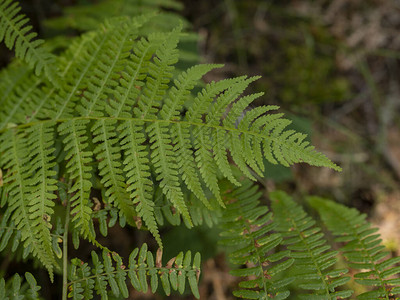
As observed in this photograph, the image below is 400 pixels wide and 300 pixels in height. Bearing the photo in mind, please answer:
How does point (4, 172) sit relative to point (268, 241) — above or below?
above

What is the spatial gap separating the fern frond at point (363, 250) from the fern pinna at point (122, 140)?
460mm

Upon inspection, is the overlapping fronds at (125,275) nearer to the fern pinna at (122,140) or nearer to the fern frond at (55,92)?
the fern pinna at (122,140)

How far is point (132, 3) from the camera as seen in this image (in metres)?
2.88

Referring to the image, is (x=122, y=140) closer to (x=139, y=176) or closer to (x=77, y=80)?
(x=139, y=176)

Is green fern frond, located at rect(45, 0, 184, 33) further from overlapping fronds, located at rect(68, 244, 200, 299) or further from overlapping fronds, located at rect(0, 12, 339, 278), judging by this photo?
overlapping fronds, located at rect(68, 244, 200, 299)

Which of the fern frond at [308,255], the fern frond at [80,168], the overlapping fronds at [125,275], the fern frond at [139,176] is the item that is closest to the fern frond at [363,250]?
the fern frond at [308,255]

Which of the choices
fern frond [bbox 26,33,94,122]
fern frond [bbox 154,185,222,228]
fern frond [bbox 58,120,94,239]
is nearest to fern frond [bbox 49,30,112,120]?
fern frond [bbox 26,33,94,122]

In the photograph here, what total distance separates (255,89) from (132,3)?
156 cm

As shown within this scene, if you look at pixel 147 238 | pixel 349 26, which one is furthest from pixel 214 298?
pixel 349 26

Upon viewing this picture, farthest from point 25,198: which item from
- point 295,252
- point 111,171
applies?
point 295,252

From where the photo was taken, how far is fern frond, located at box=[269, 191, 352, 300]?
6.07 feet

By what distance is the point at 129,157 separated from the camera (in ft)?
5.49

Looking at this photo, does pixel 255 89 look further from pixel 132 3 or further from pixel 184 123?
pixel 184 123

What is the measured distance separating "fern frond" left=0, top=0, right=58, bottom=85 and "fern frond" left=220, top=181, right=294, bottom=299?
4.14 ft
